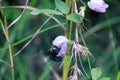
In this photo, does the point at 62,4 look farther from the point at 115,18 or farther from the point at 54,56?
the point at 115,18

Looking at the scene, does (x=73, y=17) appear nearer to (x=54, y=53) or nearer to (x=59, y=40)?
(x=59, y=40)

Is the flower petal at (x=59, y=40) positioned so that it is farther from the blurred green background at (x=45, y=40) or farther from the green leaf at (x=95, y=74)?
the blurred green background at (x=45, y=40)

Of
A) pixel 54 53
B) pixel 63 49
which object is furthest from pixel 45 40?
pixel 63 49

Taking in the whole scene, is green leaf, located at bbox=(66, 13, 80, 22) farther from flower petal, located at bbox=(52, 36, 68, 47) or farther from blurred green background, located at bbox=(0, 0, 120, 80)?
blurred green background, located at bbox=(0, 0, 120, 80)

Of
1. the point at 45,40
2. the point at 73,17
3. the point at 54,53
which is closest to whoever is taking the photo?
the point at 73,17

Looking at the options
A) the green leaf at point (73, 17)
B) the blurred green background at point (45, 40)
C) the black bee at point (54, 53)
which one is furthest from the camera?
the blurred green background at point (45, 40)

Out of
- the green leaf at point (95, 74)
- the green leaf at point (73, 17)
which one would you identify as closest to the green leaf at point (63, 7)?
the green leaf at point (73, 17)

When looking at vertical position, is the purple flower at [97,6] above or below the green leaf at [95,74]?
above

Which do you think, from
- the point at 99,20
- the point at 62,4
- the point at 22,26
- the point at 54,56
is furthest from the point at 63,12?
the point at 99,20

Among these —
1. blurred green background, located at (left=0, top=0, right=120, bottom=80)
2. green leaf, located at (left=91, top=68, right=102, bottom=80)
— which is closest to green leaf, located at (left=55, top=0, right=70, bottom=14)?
green leaf, located at (left=91, top=68, right=102, bottom=80)

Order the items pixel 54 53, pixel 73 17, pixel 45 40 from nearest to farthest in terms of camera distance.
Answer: pixel 73 17 < pixel 54 53 < pixel 45 40
